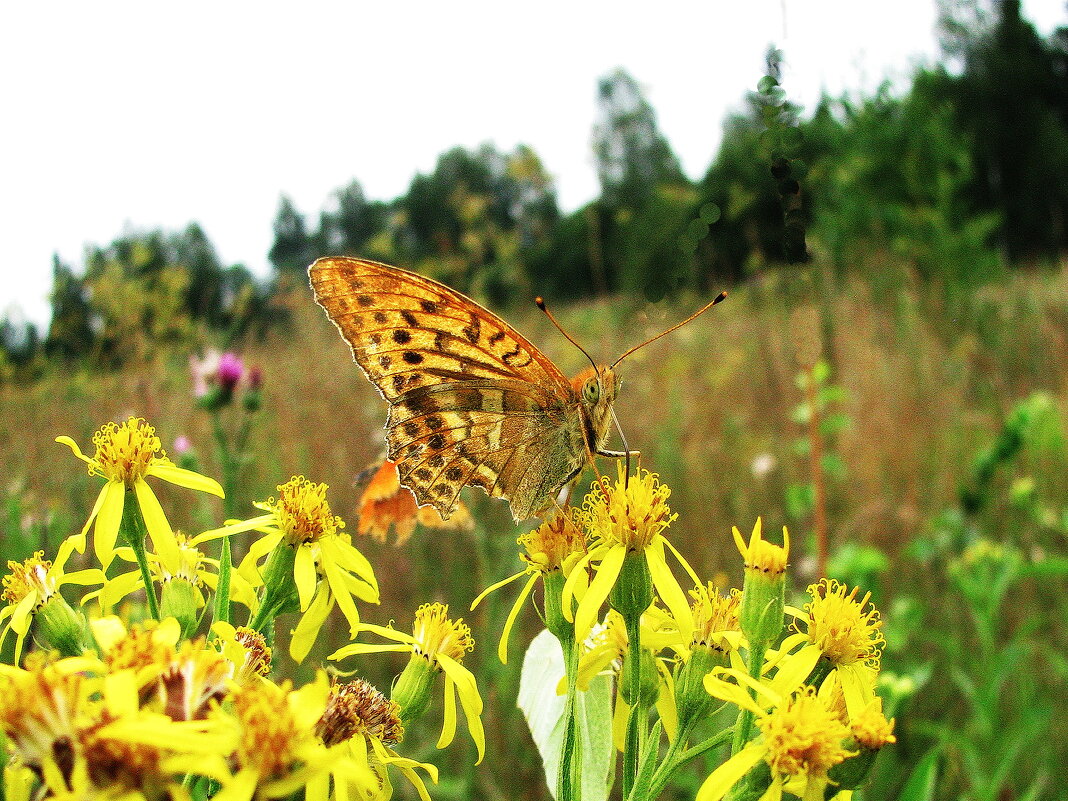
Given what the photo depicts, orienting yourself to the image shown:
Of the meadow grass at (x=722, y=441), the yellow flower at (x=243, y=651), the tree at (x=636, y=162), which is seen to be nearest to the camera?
the yellow flower at (x=243, y=651)

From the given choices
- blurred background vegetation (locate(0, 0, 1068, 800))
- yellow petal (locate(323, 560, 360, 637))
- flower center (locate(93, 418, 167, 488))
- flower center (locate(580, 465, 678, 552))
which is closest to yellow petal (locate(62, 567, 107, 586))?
flower center (locate(93, 418, 167, 488))

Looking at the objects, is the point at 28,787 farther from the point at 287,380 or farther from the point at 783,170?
the point at 287,380

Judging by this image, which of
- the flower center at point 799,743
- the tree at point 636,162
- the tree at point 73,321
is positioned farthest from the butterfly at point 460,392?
the tree at point 636,162

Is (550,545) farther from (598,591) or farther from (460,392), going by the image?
(460,392)

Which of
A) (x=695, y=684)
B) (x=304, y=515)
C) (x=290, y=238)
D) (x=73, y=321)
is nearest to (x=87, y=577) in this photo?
(x=304, y=515)

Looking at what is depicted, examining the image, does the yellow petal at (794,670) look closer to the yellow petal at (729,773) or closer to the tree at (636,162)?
the yellow petal at (729,773)

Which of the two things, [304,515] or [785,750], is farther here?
[304,515]

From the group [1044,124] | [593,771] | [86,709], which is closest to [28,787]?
[86,709]
